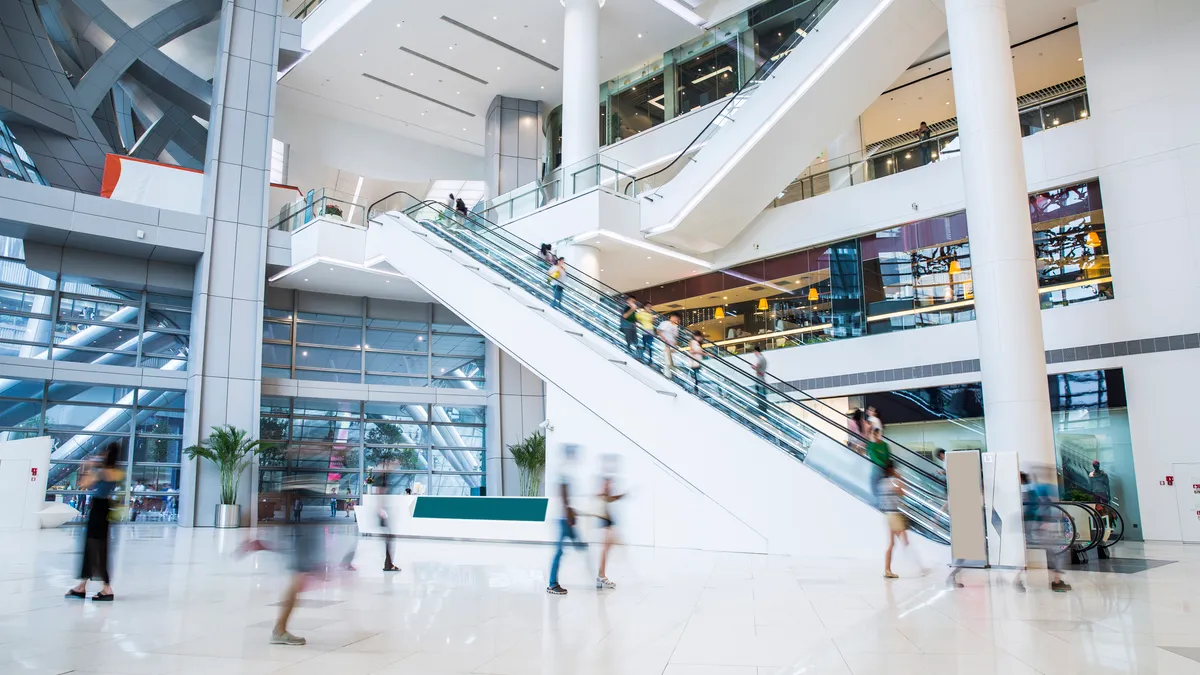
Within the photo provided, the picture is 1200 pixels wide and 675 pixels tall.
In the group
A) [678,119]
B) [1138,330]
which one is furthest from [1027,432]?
[678,119]

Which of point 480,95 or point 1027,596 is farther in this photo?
point 480,95

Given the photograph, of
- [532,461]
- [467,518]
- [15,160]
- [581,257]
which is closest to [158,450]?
[15,160]

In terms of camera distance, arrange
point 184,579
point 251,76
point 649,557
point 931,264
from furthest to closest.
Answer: point 251,76 → point 931,264 → point 649,557 → point 184,579

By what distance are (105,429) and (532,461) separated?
11.2m

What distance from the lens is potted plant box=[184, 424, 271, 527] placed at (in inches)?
741

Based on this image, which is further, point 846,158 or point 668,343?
point 846,158

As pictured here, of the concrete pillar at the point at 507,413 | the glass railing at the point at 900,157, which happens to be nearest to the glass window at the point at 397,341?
the concrete pillar at the point at 507,413

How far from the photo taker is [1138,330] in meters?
14.2

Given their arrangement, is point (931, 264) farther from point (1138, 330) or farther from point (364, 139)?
point (364, 139)

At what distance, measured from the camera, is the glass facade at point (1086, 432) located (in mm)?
14336

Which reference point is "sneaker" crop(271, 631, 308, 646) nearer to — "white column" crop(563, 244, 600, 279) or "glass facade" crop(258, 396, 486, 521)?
"white column" crop(563, 244, 600, 279)

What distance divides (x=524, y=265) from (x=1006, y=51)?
9394 millimetres

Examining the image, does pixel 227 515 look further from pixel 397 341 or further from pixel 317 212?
pixel 317 212

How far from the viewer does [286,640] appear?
186 inches
